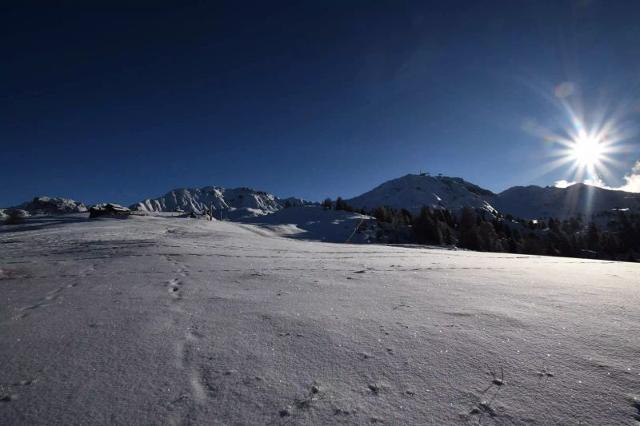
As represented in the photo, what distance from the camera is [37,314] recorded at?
3.80 meters

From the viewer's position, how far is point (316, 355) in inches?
107

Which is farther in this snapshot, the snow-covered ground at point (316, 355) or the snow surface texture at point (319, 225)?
the snow surface texture at point (319, 225)

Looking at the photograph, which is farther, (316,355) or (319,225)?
(319,225)

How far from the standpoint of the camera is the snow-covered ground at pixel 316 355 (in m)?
1.97

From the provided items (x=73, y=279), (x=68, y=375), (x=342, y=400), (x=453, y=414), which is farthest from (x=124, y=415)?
(x=73, y=279)

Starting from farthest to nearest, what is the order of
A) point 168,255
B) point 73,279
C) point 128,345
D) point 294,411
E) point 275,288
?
point 168,255 → point 73,279 → point 275,288 → point 128,345 → point 294,411

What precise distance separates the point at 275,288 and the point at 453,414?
3.80 metres

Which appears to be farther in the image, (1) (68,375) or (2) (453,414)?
(1) (68,375)

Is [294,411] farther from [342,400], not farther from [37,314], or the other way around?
[37,314]

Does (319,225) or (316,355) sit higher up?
(319,225)

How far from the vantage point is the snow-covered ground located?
1968mm

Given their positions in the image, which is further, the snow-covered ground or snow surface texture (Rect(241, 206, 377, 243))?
snow surface texture (Rect(241, 206, 377, 243))

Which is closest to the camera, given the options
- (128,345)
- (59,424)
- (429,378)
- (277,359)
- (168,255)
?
(59,424)

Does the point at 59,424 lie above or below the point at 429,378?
below
